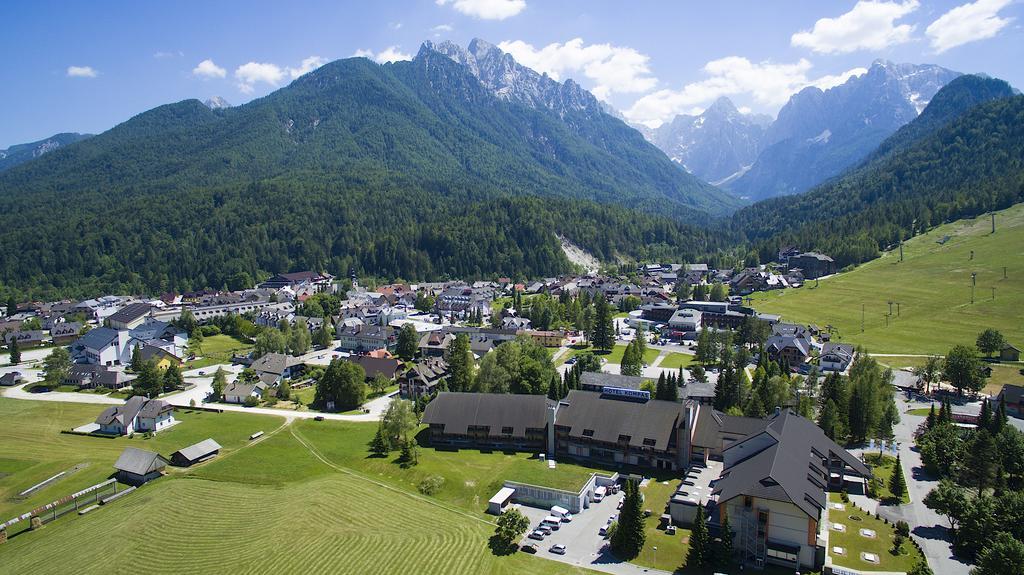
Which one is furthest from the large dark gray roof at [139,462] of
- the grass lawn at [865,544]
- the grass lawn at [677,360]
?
the grass lawn at [677,360]

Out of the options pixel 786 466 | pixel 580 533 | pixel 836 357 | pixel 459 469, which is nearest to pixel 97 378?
pixel 459 469

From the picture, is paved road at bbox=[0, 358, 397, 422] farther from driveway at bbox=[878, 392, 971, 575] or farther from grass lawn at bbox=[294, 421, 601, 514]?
driveway at bbox=[878, 392, 971, 575]

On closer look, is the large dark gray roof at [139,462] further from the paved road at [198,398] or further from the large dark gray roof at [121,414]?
the paved road at [198,398]

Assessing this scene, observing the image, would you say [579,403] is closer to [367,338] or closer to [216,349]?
[367,338]

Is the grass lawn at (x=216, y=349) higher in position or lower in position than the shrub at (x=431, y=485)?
higher

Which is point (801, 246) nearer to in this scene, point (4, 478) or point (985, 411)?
point (985, 411)

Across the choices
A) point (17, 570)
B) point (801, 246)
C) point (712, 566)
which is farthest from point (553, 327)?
point (801, 246)
